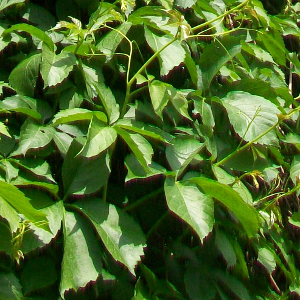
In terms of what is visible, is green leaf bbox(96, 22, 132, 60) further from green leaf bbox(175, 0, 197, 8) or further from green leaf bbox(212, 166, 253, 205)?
green leaf bbox(212, 166, 253, 205)

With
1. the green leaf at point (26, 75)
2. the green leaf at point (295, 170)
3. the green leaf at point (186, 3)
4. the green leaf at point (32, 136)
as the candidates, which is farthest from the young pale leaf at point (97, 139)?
the green leaf at point (295, 170)

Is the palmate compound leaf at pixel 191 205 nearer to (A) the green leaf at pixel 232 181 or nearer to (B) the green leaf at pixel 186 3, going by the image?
(A) the green leaf at pixel 232 181

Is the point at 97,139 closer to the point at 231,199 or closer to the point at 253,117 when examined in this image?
the point at 231,199

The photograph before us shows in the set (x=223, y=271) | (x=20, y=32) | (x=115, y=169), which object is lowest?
(x=223, y=271)

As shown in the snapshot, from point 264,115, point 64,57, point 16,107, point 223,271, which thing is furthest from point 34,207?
point 264,115

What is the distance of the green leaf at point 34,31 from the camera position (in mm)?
1324

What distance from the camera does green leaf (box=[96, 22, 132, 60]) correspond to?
55.5 inches

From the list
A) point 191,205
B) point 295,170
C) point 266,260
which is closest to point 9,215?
point 191,205

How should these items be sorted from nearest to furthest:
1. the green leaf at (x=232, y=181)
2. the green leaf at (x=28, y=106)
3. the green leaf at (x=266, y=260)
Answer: the green leaf at (x=28, y=106), the green leaf at (x=232, y=181), the green leaf at (x=266, y=260)

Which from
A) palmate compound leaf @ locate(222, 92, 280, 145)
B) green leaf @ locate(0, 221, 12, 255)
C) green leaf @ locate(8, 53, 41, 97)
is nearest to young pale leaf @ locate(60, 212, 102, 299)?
green leaf @ locate(0, 221, 12, 255)

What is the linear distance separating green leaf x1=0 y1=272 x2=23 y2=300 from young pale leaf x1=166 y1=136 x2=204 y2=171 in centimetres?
43

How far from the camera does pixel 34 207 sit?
46.3 inches

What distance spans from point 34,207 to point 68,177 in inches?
4.3

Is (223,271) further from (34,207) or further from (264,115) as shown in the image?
(34,207)
